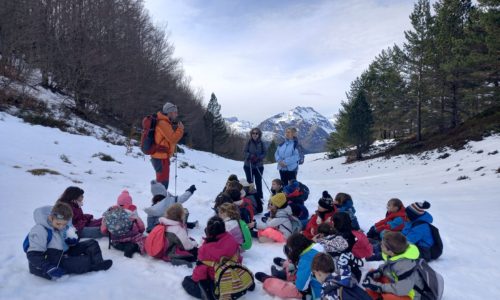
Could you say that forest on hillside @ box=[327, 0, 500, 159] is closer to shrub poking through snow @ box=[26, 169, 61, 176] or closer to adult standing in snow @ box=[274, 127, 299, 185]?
adult standing in snow @ box=[274, 127, 299, 185]

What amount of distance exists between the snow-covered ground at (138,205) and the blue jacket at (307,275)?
0.56 metres

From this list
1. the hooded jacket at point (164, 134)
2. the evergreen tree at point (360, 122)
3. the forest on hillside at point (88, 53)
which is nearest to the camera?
the hooded jacket at point (164, 134)

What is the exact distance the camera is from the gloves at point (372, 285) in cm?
375

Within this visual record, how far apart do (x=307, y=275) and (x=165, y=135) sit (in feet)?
13.0

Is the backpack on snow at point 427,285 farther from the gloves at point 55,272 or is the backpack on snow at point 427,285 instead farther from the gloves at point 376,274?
the gloves at point 55,272

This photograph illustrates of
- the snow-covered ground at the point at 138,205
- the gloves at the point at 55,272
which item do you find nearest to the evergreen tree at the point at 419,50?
the snow-covered ground at the point at 138,205

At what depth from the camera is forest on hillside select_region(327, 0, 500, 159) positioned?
2208 cm

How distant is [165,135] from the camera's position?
21.4 ft

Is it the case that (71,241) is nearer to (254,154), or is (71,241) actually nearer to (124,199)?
(124,199)

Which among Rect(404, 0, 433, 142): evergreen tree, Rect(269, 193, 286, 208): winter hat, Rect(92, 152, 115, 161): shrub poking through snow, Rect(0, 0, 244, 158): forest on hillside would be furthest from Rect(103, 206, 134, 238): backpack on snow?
Rect(404, 0, 433, 142): evergreen tree

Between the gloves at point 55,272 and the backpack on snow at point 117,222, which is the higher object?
the backpack on snow at point 117,222

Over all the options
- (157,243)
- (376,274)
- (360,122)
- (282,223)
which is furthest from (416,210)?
(360,122)

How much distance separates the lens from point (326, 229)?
4527mm

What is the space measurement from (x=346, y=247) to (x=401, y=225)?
6.73ft
